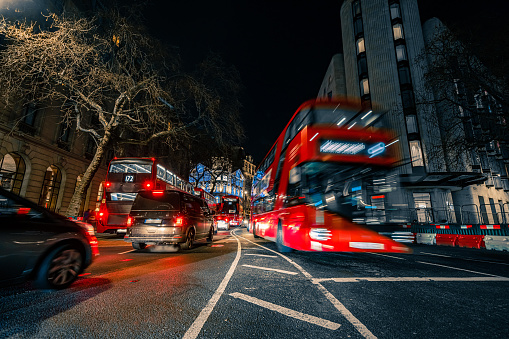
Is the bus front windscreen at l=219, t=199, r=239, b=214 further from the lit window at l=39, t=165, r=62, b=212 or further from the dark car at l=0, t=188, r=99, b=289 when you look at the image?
the dark car at l=0, t=188, r=99, b=289

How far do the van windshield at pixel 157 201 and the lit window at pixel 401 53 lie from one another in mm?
34435

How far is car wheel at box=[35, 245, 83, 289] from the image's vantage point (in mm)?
3475

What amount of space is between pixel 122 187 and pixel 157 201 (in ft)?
19.2

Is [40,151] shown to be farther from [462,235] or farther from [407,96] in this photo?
[407,96]

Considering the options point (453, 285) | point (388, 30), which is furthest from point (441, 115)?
point (453, 285)

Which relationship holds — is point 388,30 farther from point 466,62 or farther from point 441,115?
point 466,62

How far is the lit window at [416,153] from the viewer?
27348 mm

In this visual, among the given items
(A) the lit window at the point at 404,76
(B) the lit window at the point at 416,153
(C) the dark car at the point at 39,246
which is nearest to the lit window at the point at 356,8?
(A) the lit window at the point at 404,76

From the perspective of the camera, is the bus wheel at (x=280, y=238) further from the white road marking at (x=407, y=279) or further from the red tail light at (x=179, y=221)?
the white road marking at (x=407, y=279)

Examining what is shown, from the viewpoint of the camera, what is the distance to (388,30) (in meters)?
31.0

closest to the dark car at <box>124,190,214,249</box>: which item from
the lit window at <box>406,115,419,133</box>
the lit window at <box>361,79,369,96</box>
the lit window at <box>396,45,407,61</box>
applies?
the lit window at <box>406,115,419,133</box>

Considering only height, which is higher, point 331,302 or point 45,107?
point 45,107

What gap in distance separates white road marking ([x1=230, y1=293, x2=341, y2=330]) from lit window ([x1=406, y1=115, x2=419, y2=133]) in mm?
32101

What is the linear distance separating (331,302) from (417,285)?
202 cm
